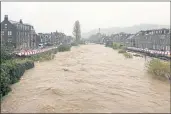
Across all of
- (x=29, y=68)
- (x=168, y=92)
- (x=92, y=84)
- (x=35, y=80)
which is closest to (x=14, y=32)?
(x=29, y=68)

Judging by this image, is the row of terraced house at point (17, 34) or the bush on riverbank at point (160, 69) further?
the row of terraced house at point (17, 34)

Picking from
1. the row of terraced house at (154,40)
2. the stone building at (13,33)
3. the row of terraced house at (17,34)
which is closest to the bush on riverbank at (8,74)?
the row of terraced house at (17,34)

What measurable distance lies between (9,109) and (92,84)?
32.2 ft

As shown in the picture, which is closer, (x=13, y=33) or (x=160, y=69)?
(x=160, y=69)

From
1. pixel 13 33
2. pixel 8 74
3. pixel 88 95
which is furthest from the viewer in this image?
pixel 13 33

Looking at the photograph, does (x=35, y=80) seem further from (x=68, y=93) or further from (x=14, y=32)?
(x=14, y=32)

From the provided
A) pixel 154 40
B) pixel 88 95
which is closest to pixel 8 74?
pixel 88 95

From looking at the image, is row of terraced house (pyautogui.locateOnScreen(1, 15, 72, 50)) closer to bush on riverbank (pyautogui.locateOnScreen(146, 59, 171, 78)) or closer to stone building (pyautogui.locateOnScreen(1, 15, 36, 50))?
stone building (pyautogui.locateOnScreen(1, 15, 36, 50))

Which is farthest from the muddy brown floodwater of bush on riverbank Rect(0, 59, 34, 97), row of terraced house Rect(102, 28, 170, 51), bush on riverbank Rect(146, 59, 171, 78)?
row of terraced house Rect(102, 28, 170, 51)

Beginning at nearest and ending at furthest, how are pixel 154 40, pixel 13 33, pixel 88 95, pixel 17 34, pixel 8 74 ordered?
pixel 88 95 → pixel 8 74 → pixel 13 33 → pixel 17 34 → pixel 154 40

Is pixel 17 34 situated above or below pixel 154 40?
above

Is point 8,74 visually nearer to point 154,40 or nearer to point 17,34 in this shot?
point 17,34

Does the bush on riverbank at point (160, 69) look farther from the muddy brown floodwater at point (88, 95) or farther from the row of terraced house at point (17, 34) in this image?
the row of terraced house at point (17, 34)

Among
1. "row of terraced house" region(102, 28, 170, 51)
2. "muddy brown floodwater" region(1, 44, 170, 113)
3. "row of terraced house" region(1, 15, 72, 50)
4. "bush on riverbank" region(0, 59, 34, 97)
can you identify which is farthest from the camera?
"row of terraced house" region(102, 28, 170, 51)
